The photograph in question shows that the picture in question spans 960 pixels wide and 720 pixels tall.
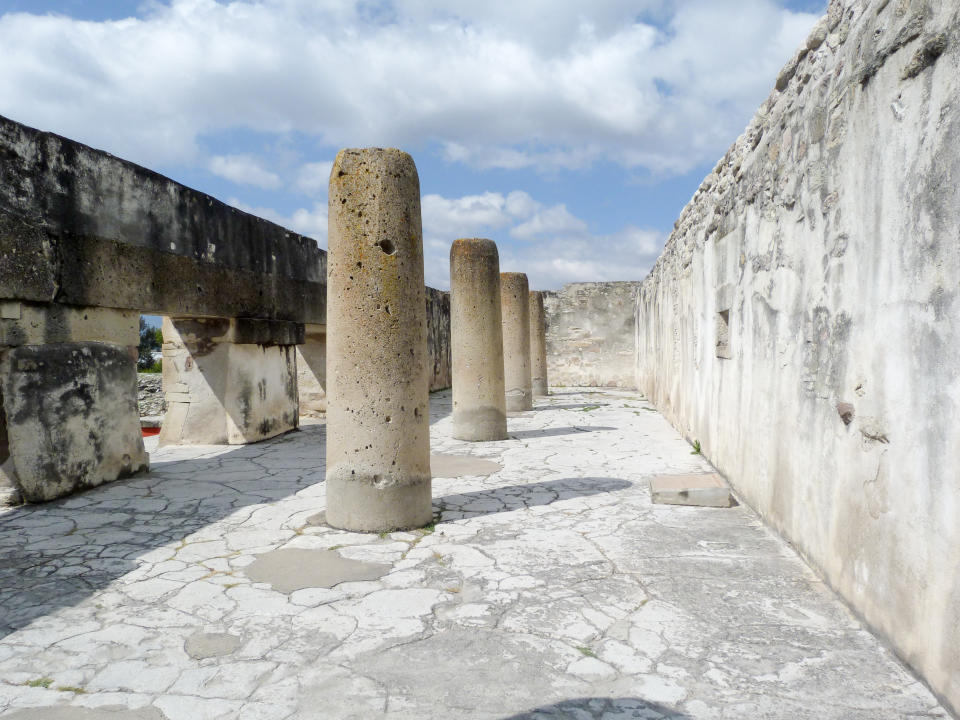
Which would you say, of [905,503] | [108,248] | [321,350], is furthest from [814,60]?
[321,350]

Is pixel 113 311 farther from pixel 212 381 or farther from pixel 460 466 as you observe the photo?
pixel 460 466

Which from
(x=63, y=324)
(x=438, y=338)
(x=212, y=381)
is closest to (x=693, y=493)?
(x=63, y=324)

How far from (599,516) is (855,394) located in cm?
202

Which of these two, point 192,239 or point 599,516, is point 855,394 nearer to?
point 599,516

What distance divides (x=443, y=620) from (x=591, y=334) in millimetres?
15191

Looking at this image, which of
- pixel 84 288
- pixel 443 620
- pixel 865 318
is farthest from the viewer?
pixel 84 288

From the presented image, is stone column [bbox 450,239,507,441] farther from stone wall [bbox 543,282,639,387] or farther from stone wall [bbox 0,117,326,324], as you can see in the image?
stone wall [bbox 543,282,639,387]

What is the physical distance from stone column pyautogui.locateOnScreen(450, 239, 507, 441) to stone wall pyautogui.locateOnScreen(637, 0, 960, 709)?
11.2 ft

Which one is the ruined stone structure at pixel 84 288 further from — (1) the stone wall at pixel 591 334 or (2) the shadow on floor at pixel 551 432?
(1) the stone wall at pixel 591 334

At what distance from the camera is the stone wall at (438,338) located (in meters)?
16.0

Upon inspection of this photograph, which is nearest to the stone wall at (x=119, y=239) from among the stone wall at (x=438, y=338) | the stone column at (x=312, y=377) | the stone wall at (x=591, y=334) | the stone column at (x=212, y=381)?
the stone column at (x=212, y=381)

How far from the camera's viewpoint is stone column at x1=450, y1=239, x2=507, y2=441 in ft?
25.8

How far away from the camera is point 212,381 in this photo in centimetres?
789

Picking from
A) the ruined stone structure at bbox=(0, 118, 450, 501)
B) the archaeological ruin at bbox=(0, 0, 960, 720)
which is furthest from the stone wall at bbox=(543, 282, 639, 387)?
the ruined stone structure at bbox=(0, 118, 450, 501)
